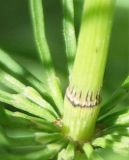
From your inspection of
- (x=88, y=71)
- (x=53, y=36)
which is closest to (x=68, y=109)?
(x=88, y=71)

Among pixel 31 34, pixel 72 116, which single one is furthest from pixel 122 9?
pixel 72 116

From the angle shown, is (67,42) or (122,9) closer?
(67,42)

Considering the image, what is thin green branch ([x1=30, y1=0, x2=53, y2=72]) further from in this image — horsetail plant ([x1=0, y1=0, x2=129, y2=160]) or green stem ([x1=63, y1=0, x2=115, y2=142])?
green stem ([x1=63, y1=0, x2=115, y2=142])

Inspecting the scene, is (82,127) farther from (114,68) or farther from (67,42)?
(114,68)

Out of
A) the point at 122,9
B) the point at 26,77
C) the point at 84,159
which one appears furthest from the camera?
the point at 122,9

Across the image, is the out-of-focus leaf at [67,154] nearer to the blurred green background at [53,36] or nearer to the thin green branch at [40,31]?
the thin green branch at [40,31]

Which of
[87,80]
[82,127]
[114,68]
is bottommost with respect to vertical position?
[114,68]
